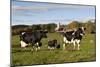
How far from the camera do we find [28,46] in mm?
2689

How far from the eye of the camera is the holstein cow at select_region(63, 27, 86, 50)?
9.40 ft

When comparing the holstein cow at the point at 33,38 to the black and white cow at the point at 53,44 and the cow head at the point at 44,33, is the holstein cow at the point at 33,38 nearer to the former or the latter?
the cow head at the point at 44,33

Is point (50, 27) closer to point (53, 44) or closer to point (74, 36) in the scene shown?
point (53, 44)

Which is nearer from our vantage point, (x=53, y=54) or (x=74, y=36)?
(x=53, y=54)

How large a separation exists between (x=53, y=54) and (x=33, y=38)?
A: 1.11 ft

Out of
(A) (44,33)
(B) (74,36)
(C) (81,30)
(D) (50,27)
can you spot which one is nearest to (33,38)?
(A) (44,33)

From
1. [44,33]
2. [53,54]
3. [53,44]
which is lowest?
[53,54]

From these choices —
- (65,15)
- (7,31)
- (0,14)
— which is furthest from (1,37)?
(65,15)

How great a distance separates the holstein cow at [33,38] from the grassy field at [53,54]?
0.05m

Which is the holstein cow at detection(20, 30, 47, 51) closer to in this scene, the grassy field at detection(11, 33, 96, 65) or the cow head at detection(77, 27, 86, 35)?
the grassy field at detection(11, 33, 96, 65)

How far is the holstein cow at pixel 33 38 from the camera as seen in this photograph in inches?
105

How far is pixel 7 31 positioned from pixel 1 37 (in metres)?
0.10

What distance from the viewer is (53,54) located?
280 centimetres
